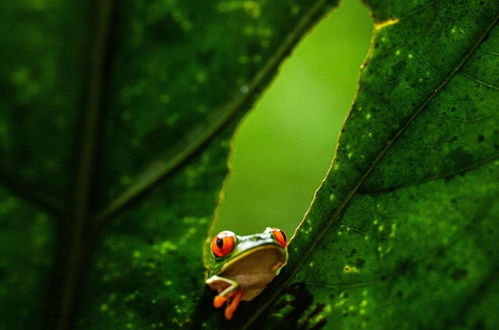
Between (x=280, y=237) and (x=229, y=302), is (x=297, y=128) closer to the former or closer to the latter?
(x=280, y=237)

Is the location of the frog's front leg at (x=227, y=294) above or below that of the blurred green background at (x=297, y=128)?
below

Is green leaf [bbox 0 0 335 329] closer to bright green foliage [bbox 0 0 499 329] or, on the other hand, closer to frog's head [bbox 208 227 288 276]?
bright green foliage [bbox 0 0 499 329]

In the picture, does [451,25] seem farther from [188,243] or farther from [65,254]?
[65,254]

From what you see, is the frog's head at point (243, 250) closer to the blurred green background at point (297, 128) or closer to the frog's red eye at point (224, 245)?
the frog's red eye at point (224, 245)

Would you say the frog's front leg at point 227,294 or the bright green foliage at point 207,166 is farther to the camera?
the frog's front leg at point 227,294

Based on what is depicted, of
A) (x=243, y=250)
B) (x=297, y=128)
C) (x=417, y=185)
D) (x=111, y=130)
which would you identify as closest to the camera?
(x=111, y=130)

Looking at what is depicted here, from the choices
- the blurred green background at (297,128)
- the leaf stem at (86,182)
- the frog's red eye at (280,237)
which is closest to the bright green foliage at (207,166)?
the leaf stem at (86,182)

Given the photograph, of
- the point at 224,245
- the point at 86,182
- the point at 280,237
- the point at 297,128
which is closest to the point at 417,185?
the point at 280,237

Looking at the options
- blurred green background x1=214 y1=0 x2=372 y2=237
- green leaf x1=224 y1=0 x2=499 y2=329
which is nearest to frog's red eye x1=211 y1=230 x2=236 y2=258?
green leaf x1=224 y1=0 x2=499 y2=329
